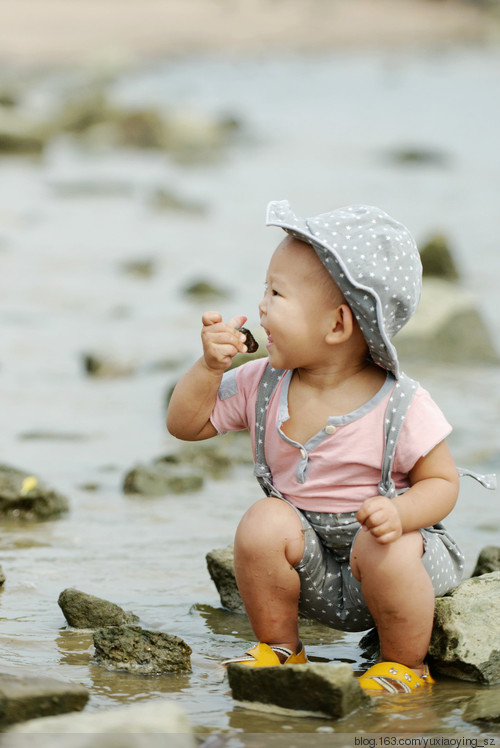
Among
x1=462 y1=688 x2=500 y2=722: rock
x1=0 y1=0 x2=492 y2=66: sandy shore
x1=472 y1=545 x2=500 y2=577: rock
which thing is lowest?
x1=462 y1=688 x2=500 y2=722: rock

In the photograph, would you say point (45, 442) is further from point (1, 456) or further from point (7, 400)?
point (7, 400)

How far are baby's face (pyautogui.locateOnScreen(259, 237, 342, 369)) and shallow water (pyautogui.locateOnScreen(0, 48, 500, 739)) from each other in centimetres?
80

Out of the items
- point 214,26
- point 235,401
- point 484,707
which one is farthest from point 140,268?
point 214,26

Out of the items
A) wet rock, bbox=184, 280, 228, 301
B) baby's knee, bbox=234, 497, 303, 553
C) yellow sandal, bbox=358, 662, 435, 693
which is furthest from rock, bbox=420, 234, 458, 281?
yellow sandal, bbox=358, 662, 435, 693

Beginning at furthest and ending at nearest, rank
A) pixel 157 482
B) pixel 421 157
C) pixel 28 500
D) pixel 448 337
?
pixel 421 157, pixel 448 337, pixel 157 482, pixel 28 500

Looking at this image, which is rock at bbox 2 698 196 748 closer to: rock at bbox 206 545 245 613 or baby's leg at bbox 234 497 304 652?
baby's leg at bbox 234 497 304 652

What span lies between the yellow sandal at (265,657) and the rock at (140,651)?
11cm

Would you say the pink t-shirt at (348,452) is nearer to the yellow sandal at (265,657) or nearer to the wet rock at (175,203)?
the yellow sandal at (265,657)

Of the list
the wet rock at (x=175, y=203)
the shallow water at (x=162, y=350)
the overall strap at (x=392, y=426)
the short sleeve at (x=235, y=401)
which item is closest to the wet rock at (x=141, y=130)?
the shallow water at (x=162, y=350)

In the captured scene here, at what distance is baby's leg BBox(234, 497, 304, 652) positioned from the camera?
2777mm

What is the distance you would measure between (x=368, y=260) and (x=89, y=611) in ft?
3.74

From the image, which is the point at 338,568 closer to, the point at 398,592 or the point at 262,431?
the point at 398,592

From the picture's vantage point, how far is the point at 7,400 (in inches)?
231

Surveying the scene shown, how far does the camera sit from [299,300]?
111 inches
